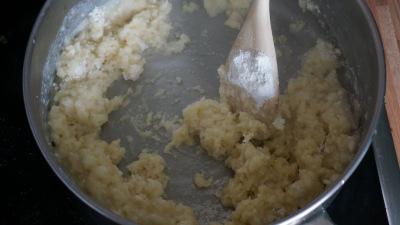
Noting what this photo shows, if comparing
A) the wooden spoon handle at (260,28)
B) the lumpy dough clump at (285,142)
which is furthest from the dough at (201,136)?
the wooden spoon handle at (260,28)

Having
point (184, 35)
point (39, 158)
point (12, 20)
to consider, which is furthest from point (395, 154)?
point (12, 20)

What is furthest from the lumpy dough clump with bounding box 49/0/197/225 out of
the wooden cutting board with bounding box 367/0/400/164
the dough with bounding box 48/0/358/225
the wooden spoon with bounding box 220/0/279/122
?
the wooden cutting board with bounding box 367/0/400/164

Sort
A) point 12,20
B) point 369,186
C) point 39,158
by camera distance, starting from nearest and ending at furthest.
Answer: point 369,186 < point 39,158 < point 12,20

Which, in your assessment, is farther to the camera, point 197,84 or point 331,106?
point 197,84

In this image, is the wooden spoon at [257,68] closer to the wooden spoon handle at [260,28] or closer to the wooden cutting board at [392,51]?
the wooden spoon handle at [260,28]

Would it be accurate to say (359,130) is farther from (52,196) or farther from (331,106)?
(52,196)
